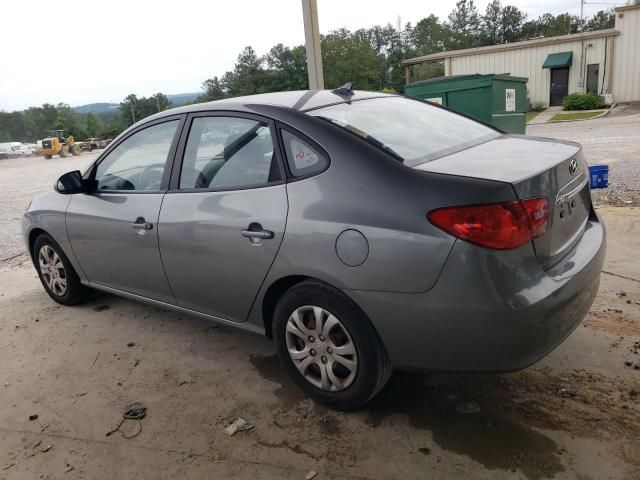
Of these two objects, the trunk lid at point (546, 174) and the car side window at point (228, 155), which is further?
the car side window at point (228, 155)

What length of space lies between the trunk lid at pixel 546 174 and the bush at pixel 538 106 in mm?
30095

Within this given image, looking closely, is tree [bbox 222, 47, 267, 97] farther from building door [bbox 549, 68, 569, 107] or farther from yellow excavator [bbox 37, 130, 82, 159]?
building door [bbox 549, 68, 569, 107]

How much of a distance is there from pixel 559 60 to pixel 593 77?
210 centimetres

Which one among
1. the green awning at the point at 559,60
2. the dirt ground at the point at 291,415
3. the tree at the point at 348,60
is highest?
the tree at the point at 348,60

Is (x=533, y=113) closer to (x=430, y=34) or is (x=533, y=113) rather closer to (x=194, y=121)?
(x=194, y=121)

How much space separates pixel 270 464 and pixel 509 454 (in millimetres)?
1096

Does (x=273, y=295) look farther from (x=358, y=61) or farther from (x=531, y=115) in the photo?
(x=358, y=61)

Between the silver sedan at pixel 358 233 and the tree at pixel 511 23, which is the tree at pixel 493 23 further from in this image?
the silver sedan at pixel 358 233

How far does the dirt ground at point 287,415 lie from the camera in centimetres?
241

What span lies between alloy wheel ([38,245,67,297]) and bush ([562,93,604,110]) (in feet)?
94.2

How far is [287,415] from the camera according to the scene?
285cm

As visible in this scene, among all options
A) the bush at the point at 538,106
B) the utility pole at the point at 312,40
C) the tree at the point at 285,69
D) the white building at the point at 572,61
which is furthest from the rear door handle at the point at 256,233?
the bush at the point at 538,106

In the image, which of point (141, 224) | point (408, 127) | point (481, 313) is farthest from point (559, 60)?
point (481, 313)

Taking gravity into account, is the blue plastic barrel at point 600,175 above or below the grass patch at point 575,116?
above
